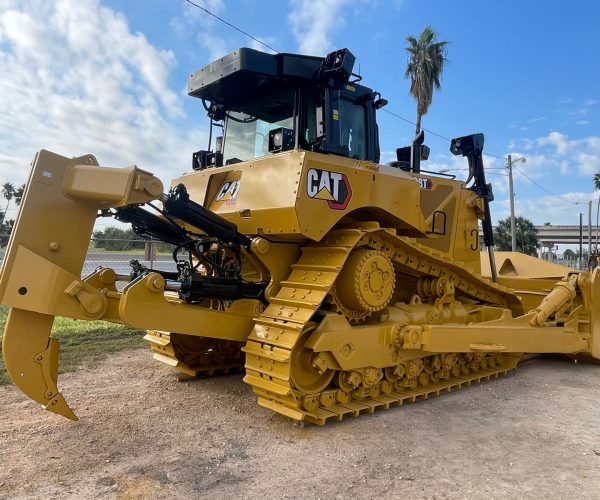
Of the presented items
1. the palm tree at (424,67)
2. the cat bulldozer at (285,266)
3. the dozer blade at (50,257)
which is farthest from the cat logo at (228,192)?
the palm tree at (424,67)

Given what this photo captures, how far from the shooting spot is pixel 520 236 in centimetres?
4434

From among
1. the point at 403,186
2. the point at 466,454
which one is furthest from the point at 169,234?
the point at 466,454

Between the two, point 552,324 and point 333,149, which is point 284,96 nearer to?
point 333,149

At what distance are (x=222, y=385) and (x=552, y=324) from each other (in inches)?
167

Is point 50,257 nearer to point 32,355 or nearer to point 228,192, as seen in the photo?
point 32,355

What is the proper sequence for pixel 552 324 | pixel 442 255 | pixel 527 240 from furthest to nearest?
pixel 527 240 < pixel 552 324 < pixel 442 255

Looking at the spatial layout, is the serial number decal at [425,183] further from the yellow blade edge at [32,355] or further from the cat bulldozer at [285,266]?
the yellow blade edge at [32,355]

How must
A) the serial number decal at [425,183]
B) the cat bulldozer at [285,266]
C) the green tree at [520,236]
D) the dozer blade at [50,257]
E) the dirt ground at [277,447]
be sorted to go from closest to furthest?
the dirt ground at [277,447]
the dozer blade at [50,257]
the cat bulldozer at [285,266]
the serial number decal at [425,183]
the green tree at [520,236]

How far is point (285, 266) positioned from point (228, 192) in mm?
1038

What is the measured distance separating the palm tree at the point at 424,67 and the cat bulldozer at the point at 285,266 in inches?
847

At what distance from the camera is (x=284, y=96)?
5.31 meters

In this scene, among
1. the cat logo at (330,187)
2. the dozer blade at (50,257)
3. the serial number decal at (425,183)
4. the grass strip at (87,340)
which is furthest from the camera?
the grass strip at (87,340)

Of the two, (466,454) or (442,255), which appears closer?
(466,454)

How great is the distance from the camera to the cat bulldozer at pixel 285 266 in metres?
3.82
